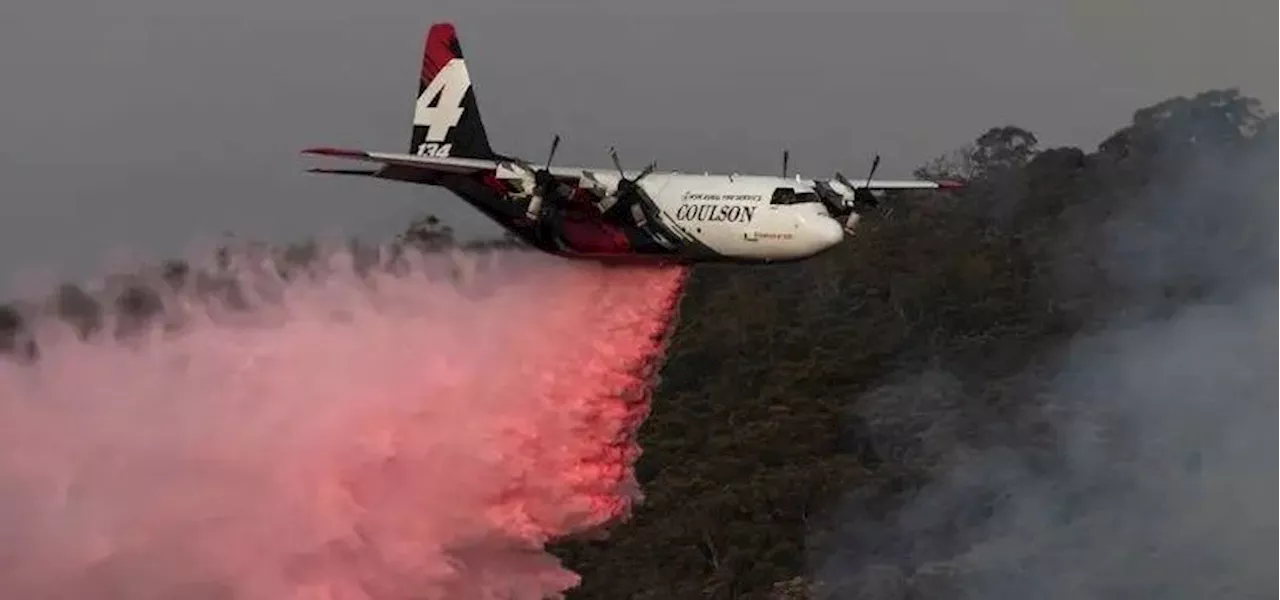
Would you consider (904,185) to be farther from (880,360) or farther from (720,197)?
(880,360)

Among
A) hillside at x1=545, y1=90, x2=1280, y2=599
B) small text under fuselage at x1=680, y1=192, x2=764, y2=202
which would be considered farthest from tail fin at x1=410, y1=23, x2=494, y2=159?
hillside at x1=545, y1=90, x2=1280, y2=599

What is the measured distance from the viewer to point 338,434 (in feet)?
135

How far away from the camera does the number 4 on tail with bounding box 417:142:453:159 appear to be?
163 ft

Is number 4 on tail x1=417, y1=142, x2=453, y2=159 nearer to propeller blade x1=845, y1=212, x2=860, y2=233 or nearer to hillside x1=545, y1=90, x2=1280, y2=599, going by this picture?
propeller blade x1=845, y1=212, x2=860, y2=233

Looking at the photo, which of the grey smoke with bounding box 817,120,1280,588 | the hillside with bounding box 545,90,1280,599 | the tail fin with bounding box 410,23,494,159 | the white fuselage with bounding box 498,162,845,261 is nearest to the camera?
the white fuselage with bounding box 498,162,845,261

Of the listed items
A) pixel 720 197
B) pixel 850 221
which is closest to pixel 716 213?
pixel 720 197

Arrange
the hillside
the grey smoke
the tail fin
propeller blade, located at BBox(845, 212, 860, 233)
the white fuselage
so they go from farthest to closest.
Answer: the hillside → the grey smoke → the tail fin → propeller blade, located at BBox(845, 212, 860, 233) → the white fuselage

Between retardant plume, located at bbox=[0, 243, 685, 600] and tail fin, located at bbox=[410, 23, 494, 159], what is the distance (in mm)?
4883

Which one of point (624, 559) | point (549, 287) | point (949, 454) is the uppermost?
point (549, 287)

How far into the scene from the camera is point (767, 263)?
43375 mm

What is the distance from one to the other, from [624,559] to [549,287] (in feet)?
80.2

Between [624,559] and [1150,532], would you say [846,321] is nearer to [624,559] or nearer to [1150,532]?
[624,559]

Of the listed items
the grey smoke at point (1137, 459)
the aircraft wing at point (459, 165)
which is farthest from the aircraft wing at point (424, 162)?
the grey smoke at point (1137, 459)

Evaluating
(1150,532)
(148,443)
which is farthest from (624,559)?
(148,443)
